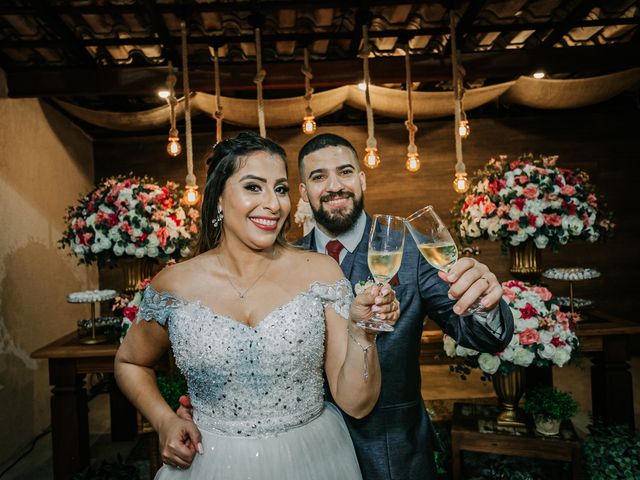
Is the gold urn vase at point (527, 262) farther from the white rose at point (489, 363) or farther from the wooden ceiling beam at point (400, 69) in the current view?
the wooden ceiling beam at point (400, 69)

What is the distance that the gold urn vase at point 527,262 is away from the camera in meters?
3.74

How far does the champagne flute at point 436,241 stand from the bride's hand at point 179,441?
0.94 metres

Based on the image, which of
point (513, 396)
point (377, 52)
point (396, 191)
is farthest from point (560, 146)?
point (513, 396)

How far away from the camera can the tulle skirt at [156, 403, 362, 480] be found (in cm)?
152

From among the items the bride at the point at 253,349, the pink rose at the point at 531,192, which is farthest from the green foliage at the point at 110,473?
the pink rose at the point at 531,192

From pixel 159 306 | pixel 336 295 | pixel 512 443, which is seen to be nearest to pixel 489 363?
pixel 512 443

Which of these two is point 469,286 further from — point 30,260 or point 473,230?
point 30,260

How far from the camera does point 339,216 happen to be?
2.07 meters

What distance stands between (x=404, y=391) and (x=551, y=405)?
4.51 feet

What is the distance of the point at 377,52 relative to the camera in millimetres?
5062

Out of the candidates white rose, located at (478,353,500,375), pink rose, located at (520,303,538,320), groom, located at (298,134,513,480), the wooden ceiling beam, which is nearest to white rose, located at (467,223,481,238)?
pink rose, located at (520,303,538,320)

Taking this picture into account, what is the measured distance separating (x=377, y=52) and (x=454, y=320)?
4003 mm

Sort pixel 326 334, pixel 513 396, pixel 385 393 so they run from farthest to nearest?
pixel 513 396, pixel 385 393, pixel 326 334

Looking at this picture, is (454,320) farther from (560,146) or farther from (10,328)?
(560,146)
